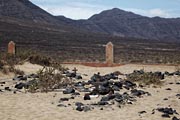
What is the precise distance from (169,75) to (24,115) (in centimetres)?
904

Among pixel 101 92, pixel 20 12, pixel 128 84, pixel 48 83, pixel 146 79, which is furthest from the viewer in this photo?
pixel 20 12

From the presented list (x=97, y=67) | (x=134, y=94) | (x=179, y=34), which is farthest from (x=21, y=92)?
(x=179, y=34)

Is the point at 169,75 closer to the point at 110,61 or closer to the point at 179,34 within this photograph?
the point at 110,61

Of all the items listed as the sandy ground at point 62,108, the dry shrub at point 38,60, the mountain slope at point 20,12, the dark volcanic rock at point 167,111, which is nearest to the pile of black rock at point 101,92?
the sandy ground at point 62,108

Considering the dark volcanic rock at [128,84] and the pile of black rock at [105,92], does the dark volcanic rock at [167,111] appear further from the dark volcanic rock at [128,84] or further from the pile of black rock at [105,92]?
the dark volcanic rock at [128,84]

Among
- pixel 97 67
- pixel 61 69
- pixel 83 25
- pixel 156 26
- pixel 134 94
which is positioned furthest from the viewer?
pixel 156 26

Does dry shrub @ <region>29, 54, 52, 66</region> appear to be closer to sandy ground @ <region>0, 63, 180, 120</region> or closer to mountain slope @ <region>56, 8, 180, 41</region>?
sandy ground @ <region>0, 63, 180, 120</region>

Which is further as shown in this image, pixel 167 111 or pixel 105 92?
pixel 105 92

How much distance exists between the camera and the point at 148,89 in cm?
1359

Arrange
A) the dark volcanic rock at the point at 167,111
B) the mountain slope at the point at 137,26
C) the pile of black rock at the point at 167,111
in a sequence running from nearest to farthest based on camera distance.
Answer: the pile of black rock at the point at 167,111 < the dark volcanic rock at the point at 167,111 < the mountain slope at the point at 137,26

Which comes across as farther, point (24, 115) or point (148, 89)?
point (148, 89)

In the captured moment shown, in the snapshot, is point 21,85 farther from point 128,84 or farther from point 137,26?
point 137,26

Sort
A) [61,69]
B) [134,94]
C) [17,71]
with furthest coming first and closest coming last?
1. [61,69]
2. [17,71]
3. [134,94]

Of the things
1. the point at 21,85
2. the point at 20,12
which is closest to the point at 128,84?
the point at 21,85
